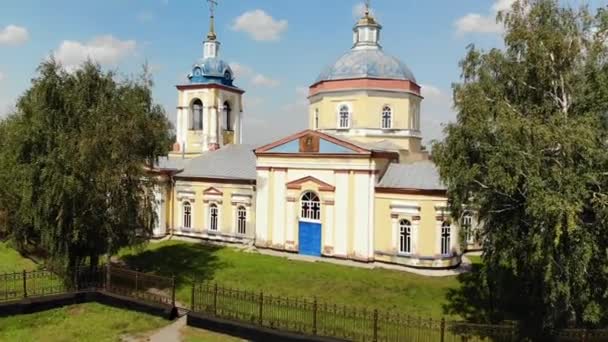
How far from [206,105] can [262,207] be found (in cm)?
1022

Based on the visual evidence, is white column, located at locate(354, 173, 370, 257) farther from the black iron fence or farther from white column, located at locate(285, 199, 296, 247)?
the black iron fence

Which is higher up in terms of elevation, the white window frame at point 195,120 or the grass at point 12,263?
the white window frame at point 195,120

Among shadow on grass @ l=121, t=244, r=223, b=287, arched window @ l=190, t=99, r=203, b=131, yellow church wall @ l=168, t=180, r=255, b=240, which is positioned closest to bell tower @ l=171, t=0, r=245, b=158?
arched window @ l=190, t=99, r=203, b=131

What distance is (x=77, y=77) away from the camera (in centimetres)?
1706

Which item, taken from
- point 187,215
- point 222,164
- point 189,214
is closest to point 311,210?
point 222,164

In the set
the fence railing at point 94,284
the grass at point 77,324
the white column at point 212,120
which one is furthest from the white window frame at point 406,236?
the white column at point 212,120

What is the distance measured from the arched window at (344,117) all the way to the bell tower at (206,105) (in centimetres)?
926

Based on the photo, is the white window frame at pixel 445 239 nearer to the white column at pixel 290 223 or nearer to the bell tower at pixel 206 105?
the white column at pixel 290 223

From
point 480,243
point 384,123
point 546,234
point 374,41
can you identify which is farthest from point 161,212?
point 546,234

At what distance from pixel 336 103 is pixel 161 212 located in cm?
1167

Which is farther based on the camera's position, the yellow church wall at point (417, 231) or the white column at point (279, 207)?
the white column at point (279, 207)

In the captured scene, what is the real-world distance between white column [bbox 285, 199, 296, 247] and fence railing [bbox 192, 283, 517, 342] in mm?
8501

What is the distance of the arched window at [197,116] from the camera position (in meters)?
33.0

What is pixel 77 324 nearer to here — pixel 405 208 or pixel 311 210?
pixel 311 210
